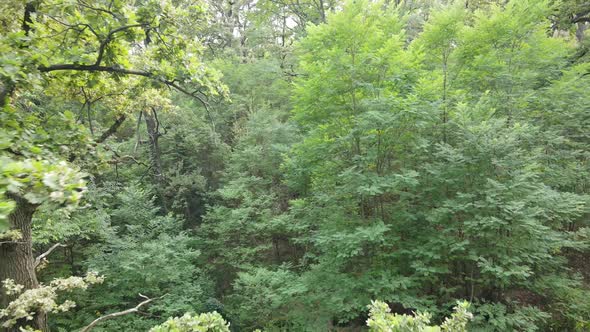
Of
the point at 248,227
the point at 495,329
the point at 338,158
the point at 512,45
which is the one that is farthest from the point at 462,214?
the point at 248,227

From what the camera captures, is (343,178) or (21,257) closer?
(21,257)

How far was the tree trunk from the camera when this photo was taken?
3.24m

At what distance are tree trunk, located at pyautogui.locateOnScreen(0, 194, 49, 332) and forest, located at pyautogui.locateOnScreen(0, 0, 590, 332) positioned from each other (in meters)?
0.02

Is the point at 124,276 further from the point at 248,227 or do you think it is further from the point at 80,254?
the point at 248,227

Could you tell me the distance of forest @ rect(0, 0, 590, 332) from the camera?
347cm

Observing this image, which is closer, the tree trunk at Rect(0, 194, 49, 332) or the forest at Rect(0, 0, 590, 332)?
the tree trunk at Rect(0, 194, 49, 332)

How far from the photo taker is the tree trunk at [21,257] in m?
3.24

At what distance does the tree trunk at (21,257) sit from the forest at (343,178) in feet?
0.07

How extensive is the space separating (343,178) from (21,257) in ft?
17.7

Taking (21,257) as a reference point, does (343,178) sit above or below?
above

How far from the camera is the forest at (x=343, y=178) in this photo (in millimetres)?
3473

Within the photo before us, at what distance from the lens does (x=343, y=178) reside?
7070 millimetres

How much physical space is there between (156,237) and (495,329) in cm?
944

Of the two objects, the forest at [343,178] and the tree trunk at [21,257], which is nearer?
the tree trunk at [21,257]
